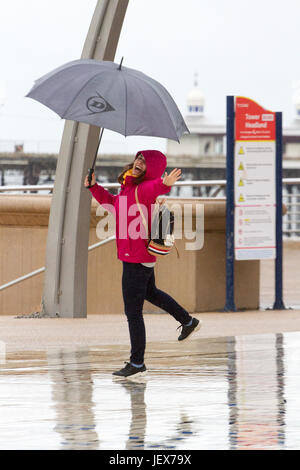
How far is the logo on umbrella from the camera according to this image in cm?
738

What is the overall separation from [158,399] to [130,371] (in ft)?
2.35

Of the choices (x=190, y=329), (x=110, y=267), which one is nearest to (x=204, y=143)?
(x=110, y=267)

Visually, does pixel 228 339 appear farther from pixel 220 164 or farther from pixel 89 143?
pixel 220 164

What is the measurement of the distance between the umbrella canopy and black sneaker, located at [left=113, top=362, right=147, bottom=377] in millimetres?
1399

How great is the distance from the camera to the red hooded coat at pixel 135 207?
6.94 metres

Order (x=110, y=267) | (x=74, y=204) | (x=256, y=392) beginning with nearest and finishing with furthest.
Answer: (x=256, y=392) < (x=74, y=204) < (x=110, y=267)

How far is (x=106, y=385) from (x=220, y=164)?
111 metres

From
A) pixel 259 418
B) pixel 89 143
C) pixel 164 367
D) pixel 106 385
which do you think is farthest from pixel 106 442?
pixel 89 143

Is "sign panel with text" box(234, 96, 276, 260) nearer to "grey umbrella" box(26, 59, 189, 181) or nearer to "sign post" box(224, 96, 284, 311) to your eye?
"sign post" box(224, 96, 284, 311)

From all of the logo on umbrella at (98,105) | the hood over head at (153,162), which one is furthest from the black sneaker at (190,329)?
the logo on umbrella at (98,105)

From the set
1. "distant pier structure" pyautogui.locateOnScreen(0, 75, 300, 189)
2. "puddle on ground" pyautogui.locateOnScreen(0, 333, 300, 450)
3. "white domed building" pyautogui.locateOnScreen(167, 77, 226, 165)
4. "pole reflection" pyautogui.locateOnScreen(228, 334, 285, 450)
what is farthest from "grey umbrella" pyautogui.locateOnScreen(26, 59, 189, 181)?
"white domed building" pyautogui.locateOnScreen(167, 77, 226, 165)

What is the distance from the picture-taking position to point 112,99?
7.34 metres

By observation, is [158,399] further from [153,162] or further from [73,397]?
[153,162]
